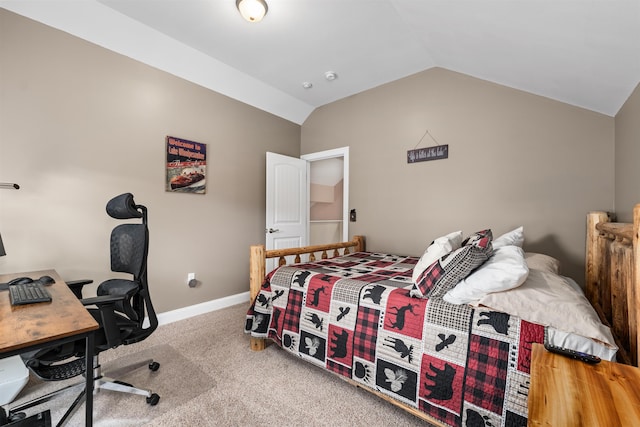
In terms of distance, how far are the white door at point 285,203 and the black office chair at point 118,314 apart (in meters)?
1.94

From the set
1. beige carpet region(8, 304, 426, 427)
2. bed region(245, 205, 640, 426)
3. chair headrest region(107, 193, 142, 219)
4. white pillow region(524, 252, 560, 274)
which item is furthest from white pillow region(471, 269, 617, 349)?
chair headrest region(107, 193, 142, 219)

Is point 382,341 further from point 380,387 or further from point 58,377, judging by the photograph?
point 58,377

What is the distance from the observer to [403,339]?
5.13ft

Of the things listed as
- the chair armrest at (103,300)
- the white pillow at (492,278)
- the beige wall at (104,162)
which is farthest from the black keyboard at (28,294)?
the white pillow at (492,278)

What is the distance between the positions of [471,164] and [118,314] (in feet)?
10.4

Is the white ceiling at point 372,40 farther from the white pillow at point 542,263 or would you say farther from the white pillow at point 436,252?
the white pillow at point 436,252

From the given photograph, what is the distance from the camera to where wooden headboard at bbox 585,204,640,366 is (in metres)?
1.09

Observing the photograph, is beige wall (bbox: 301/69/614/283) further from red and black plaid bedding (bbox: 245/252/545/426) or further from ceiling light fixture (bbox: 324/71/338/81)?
red and black plaid bedding (bbox: 245/252/545/426)

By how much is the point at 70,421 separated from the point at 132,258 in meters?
0.88

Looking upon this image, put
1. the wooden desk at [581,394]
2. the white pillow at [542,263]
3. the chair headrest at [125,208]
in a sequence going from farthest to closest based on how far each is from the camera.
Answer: the white pillow at [542,263] → the chair headrest at [125,208] → the wooden desk at [581,394]

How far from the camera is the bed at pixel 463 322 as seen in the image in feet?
4.05

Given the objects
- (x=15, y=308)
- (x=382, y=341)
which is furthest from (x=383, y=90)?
(x=15, y=308)

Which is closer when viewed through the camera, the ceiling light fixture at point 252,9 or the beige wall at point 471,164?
the ceiling light fixture at point 252,9

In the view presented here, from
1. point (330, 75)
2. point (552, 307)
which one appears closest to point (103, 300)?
point (552, 307)
